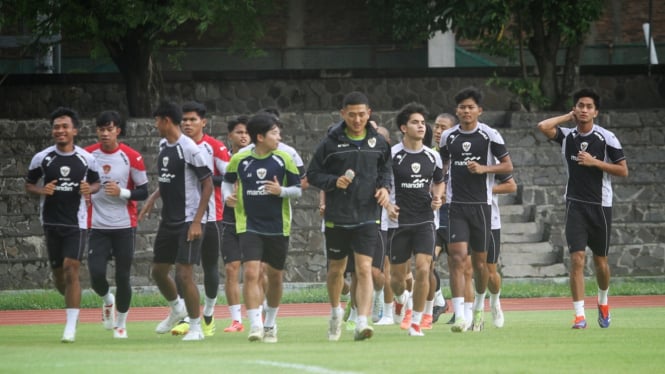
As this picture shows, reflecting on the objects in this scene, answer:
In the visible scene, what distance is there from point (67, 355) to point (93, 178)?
348 centimetres

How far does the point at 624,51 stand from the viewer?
39.1 meters

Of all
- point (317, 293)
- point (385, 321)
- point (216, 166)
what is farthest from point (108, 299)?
point (317, 293)

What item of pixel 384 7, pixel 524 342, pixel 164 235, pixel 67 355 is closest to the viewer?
pixel 67 355

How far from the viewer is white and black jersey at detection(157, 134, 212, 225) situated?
52.9ft

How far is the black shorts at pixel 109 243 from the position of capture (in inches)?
656

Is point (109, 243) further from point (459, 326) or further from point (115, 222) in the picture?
point (459, 326)

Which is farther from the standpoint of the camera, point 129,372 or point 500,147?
point 500,147

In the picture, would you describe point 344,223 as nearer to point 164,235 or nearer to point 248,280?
point 248,280

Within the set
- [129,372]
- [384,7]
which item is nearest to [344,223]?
[129,372]

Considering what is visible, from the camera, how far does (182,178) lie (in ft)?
53.0

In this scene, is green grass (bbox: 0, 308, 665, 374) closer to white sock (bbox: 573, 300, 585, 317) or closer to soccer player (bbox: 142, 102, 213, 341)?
white sock (bbox: 573, 300, 585, 317)

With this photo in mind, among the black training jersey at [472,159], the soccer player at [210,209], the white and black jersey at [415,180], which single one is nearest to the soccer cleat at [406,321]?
the white and black jersey at [415,180]

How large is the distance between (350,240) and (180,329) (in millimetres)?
2752

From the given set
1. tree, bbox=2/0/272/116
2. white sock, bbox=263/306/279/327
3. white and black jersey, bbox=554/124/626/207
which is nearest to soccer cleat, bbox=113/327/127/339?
white sock, bbox=263/306/279/327
